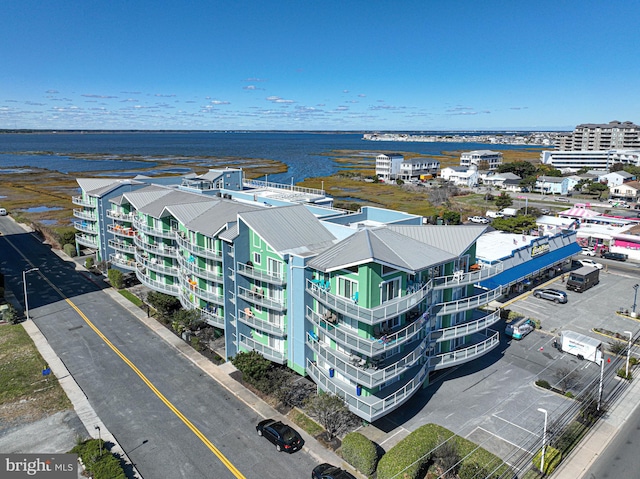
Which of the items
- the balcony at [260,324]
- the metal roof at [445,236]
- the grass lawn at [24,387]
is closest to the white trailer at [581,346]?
the metal roof at [445,236]

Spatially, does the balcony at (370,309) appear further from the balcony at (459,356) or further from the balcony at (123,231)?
the balcony at (123,231)

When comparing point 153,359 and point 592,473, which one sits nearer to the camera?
point 592,473

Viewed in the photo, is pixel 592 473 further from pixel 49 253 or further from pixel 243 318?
pixel 49 253

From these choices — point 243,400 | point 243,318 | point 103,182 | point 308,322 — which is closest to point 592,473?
point 308,322

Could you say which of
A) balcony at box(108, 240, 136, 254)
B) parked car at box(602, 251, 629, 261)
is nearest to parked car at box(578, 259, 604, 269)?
parked car at box(602, 251, 629, 261)

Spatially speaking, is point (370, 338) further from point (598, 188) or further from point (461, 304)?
point (598, 188)

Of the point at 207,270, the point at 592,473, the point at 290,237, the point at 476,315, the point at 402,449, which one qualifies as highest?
the point at 290,237
